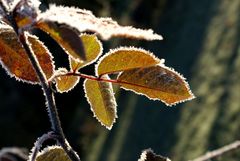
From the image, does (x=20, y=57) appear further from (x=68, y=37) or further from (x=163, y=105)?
(x=163, y=105)

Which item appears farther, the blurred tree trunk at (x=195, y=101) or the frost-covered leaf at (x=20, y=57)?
the blurred tree trunk at (x=195, y=101)

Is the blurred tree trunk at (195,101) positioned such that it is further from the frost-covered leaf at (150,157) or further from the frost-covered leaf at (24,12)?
the frost-covered leaf at (24,12)

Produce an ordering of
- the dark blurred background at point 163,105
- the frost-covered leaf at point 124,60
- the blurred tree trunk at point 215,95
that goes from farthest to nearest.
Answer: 1. the dark blurred background at point 163,105
2. the blurred tree trunk at point 215,95
3. the frost-covered leaf at point 124,60

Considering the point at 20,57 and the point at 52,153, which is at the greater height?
the point at 20,57

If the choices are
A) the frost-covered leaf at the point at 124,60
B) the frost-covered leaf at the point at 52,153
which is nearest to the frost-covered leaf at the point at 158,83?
the frost-covered leaf at the point at 124,60

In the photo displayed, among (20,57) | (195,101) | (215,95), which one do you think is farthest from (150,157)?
(195,101)

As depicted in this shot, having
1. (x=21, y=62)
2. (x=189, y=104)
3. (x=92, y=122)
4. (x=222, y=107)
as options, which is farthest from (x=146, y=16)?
(x=21, y=62)
